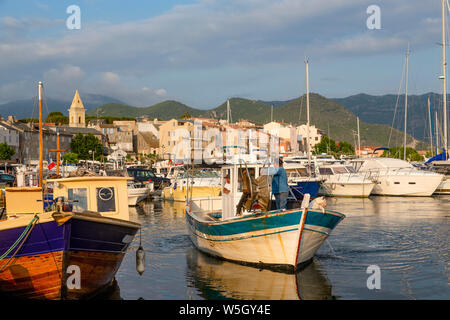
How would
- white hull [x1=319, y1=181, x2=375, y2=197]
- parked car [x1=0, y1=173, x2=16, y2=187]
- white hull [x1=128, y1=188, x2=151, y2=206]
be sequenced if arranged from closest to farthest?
white hull [x1=128, y1=188, x2=151, y2=206] < white hull [x1=319, y1=181, x2=375, y2=197] < parked car [x1=0, y1=173, x2=16, y2=187]

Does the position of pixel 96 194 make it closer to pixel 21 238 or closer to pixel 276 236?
pixel 21 238

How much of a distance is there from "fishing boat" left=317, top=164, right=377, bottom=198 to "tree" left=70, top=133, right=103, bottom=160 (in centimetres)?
6689

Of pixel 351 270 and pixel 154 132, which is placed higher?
pixel 154 132

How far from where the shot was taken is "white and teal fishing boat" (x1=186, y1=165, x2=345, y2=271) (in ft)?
49.8

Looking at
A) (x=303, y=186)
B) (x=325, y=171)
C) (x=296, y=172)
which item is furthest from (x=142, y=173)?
(x=303, y=186)

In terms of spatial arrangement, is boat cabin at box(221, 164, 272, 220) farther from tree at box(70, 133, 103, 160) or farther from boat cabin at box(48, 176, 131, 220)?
tree at box(70, 133, 103, 160)

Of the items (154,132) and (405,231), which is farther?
(154,132)

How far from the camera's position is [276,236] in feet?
50.7

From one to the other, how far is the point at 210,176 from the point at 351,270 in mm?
29762

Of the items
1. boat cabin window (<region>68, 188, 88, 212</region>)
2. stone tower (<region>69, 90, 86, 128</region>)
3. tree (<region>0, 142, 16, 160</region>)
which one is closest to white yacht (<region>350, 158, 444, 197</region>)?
boat cabin window (<region>68, 188, 88, 212</region>)

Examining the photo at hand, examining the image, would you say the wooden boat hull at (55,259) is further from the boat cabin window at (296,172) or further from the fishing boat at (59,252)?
the boat cabin window at (296,172)
